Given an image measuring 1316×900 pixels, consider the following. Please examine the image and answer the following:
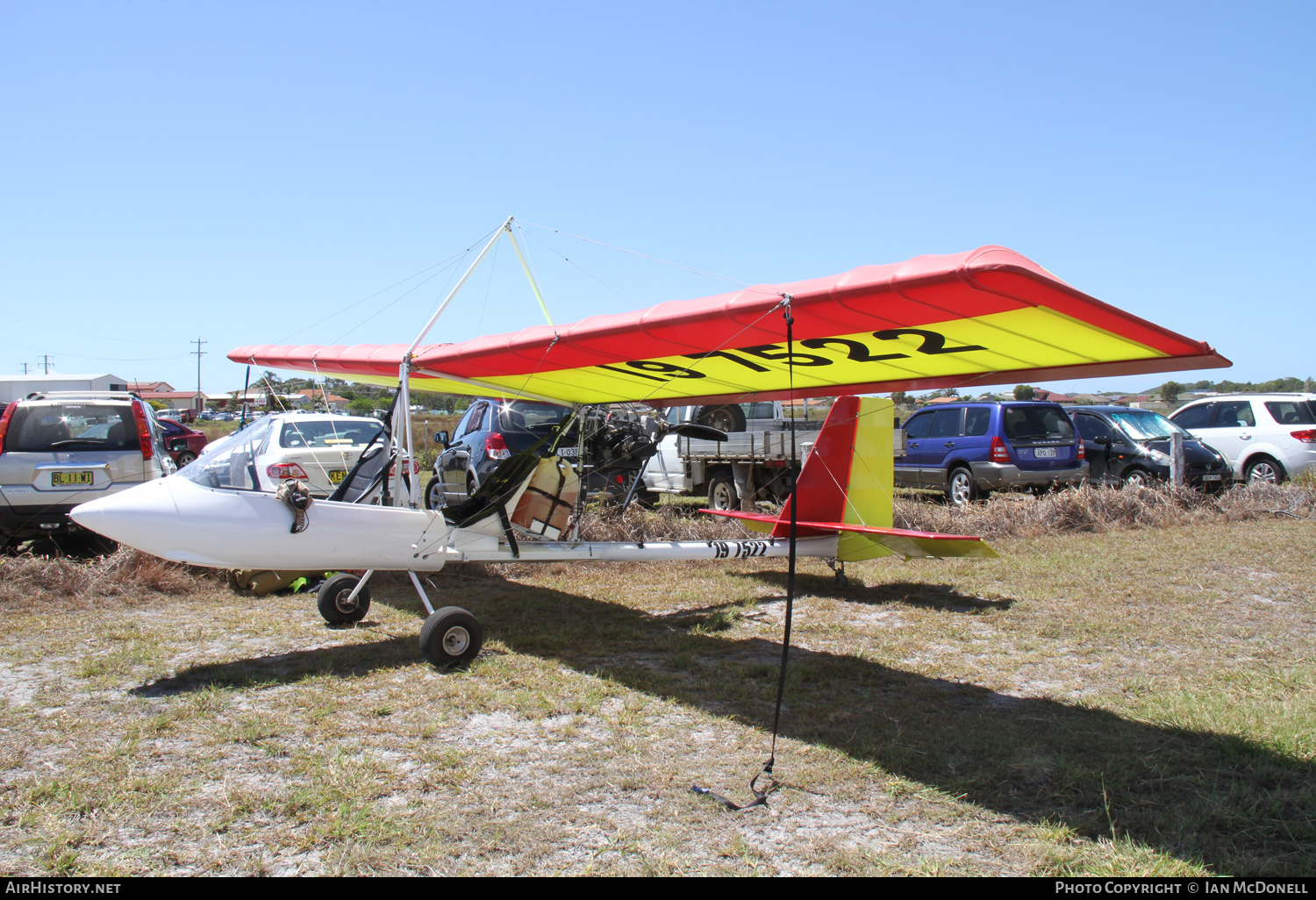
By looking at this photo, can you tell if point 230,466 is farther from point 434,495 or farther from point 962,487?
point 962,487

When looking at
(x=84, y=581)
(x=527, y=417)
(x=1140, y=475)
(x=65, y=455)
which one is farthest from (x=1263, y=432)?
(x=65, y=455)

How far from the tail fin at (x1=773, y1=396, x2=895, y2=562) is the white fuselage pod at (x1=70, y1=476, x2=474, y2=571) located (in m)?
3.45

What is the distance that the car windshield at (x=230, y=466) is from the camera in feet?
16.1

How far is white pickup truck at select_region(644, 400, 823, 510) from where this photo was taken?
36.7ft

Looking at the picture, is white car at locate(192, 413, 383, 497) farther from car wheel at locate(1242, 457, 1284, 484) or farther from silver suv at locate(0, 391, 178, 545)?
car wheel at locate(1242, 457, 1284, 484)

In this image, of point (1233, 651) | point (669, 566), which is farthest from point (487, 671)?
point (1233, 651)

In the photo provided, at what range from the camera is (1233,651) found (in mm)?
5227

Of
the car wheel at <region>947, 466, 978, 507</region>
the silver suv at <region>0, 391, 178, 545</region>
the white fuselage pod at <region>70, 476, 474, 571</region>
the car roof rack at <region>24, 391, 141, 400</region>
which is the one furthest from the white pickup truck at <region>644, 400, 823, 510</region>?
the car roof rack at <region>24, 391, 141, 400</region>

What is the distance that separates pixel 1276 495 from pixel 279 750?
12993 millimetres

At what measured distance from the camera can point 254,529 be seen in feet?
15.7

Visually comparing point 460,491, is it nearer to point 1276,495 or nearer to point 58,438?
point 58,438

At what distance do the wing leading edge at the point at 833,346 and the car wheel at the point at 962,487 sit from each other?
689cm

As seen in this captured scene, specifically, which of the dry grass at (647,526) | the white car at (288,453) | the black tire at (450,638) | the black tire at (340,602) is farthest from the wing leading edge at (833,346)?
the dry grass at (647,526)

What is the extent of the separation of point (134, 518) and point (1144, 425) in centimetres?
1486
